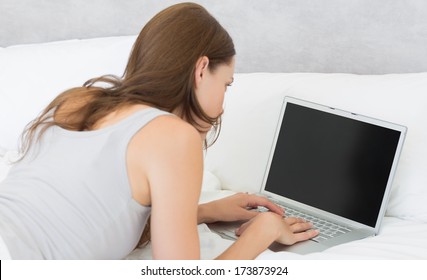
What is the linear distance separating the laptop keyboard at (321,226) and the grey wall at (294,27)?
529 mm

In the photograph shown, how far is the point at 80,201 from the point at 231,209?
15.0 inches

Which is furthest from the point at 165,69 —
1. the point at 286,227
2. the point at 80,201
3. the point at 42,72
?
the point at 42,72

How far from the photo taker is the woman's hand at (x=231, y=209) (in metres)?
1.39

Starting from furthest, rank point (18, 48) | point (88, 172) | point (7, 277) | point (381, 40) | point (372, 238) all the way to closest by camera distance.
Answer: point (18, 48) → point (381, 40) → point (372, 238) → point (88, 172) → point (7, 277)

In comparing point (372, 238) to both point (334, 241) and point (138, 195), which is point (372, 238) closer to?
point (334, 241)

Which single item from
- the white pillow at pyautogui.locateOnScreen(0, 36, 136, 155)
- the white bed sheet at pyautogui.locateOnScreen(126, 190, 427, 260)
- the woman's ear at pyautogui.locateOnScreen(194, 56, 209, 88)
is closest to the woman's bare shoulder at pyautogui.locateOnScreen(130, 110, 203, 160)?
the woman's ear at pyautogui.locateOnScreen(194, 56, 209, 88)

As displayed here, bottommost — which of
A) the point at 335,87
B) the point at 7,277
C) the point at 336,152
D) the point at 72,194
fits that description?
the point at 7,277

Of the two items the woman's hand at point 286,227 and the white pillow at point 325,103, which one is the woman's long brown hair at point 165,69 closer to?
the woman's hand at point 286,227

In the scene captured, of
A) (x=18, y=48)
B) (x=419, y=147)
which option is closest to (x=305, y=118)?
(x=419, y=147)

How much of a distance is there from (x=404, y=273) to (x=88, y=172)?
20.3 inches

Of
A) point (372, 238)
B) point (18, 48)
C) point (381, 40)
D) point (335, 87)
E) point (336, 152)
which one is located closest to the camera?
point (372, 238)

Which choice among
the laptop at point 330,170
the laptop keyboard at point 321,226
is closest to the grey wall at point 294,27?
the laptop at point 330,170

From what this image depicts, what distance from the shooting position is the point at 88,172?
3.64 feet

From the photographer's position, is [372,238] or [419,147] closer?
[372,238]
